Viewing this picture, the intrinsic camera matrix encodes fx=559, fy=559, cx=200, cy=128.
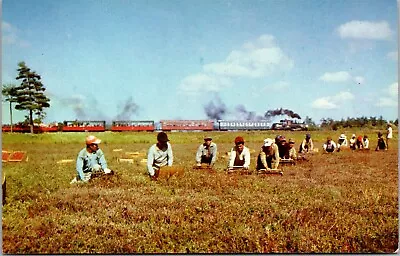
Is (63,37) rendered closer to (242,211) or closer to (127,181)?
(127,181)

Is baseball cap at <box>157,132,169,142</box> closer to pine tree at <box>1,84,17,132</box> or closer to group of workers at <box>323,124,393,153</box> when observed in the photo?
pine tree at <box>1,84,17,132</box>

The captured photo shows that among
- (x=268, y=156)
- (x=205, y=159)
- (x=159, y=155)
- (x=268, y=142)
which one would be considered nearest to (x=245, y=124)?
(x=268, y=142)

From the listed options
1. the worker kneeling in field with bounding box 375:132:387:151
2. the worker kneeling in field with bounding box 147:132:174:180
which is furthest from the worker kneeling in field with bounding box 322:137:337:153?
the worker kneeling in field with bounding box 147:132:174:180

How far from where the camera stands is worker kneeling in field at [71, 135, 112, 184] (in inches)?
245

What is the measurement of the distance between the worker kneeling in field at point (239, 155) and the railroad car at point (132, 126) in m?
0.96

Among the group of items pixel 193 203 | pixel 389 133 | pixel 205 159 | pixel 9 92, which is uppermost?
pixel 9 92

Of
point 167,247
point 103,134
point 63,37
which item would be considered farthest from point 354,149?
point 63,37

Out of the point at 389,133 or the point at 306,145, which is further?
the point at 306,145

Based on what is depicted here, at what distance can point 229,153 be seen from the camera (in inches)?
Answer: 250

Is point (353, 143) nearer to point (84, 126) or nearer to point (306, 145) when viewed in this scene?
point (306, 145)

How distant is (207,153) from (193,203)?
26.7 inches

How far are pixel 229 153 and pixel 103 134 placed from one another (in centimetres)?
143

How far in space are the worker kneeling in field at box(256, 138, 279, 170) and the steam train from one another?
22 cm

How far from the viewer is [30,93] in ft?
20.0
